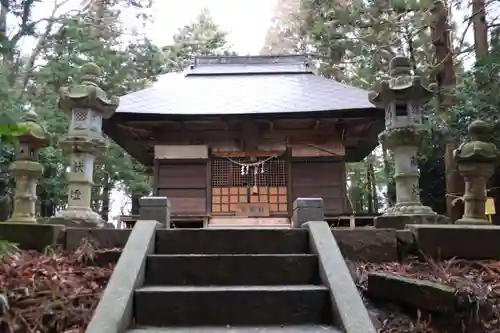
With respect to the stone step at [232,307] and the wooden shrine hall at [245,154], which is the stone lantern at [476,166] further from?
the wooden shrine hall at [245,154]

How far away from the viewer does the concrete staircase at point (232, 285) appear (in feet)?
9.49

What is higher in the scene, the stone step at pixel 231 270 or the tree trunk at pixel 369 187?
the tree trunk at pixel 369 187

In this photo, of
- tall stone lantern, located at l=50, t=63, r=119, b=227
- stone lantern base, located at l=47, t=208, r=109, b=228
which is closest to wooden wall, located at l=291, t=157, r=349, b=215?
tall stone lantern, located at l=50, t=63, r=119, b=227

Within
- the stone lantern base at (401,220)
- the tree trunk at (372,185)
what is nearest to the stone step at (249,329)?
the stone lantern base at (401,220)

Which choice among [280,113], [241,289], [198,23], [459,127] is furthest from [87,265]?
[198,23]

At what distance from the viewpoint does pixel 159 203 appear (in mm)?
4355

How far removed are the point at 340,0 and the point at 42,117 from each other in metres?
9.11

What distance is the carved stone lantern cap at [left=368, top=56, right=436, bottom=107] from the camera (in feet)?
21.0

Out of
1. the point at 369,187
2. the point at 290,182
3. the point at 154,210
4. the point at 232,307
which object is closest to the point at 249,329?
the point at 232,307

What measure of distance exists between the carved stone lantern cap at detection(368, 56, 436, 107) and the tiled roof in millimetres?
2963

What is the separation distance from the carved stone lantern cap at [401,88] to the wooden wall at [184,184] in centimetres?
543

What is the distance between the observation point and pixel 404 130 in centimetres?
623

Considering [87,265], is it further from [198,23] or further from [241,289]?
[198,23]

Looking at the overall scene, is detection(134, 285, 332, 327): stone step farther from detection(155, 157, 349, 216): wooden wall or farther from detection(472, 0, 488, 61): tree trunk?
detection(472, 0, 488, 61): tree trunk
